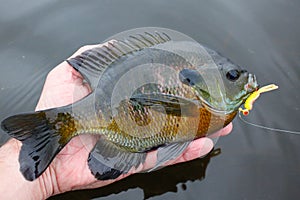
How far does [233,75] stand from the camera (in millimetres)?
1994

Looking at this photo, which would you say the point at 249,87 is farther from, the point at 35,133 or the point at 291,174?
the point at 35,133

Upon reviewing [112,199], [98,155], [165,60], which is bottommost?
[112,199]

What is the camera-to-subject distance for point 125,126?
1.97 metres

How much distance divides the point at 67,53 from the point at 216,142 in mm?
1270

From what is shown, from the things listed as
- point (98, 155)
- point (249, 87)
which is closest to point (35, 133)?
point (98, 155)

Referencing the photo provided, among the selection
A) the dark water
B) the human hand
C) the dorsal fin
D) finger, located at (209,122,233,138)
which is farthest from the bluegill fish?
the dark water

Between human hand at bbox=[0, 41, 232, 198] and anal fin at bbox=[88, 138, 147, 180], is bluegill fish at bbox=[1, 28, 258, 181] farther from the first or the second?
human hand at bbox=[0, 41, 232, 198]

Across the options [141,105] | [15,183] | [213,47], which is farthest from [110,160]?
[213,47]

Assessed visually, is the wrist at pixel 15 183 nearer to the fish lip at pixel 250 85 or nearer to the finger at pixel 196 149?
the finger at pixel 196 149

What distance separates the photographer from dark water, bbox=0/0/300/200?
237 centimetres

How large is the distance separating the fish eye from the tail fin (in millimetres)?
839

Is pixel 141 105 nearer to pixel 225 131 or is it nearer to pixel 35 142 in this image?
pixel 35 142

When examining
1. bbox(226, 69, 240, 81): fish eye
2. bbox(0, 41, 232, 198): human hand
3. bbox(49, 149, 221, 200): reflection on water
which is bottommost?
bbox(49, 149, 221, 200): reflection on water

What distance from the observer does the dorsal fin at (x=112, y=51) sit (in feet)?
6.75
